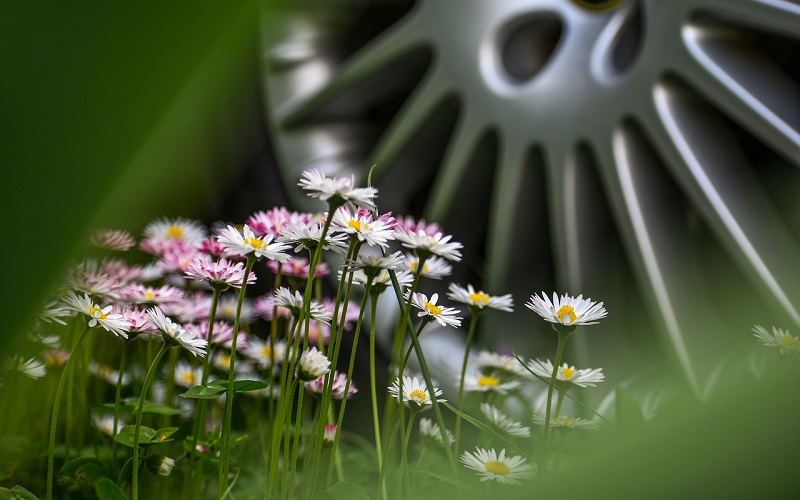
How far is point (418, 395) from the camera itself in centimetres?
69

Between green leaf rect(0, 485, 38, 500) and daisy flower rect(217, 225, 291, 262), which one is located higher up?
daisy flower rect(217, 225, 291, 262)

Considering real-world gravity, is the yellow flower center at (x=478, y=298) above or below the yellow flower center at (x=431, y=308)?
above

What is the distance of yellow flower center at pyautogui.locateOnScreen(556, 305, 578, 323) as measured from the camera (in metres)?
0.64

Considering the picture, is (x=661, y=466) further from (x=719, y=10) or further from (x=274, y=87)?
(x=274, y=87)

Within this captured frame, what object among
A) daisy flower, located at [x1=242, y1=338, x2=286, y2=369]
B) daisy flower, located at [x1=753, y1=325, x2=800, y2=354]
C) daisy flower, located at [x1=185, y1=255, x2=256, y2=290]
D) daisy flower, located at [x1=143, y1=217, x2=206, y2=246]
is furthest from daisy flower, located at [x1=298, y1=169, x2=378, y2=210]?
daisy flower, located at [x1=143, y1=217, x2=206, y2=246]

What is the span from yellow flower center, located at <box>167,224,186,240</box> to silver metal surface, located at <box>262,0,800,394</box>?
60 centimetres

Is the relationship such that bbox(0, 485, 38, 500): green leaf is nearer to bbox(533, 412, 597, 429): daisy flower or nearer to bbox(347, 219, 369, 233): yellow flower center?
bbox(347, 219, 369, 233): yellow flower center

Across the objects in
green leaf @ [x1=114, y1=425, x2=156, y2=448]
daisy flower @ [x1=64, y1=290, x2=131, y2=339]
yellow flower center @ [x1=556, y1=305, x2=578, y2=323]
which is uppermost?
yellow flower center @ [x1=556, y1=305, x2=578, y2=323]

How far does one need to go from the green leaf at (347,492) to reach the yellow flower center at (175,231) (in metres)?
0.64

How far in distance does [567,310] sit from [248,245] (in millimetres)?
264

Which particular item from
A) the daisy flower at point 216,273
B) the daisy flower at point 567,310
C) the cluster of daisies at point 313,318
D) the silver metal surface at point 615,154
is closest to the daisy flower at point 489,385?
the cluster of daisies at point 313,318

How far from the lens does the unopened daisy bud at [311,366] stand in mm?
625

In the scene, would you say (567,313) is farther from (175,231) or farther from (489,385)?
(175,231)

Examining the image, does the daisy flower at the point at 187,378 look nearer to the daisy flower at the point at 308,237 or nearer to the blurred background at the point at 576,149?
the blurred background at the point at 576,149
